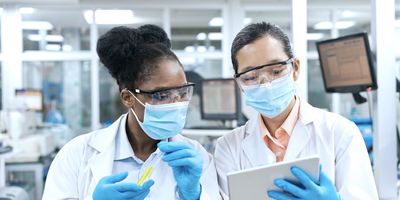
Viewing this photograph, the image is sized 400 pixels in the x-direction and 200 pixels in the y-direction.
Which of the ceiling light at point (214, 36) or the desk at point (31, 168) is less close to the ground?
the ceiling light at point (214, 36)

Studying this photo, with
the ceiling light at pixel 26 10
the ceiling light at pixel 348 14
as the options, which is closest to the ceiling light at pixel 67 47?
the ceiling light at pixel 26 10

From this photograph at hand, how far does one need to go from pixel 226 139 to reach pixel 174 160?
35cm

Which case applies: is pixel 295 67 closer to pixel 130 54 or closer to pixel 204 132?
pixel 130 54

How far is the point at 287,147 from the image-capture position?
135cm

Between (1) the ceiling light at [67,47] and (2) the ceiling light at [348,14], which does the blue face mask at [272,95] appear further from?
(2) the ceiling light at [348,14]

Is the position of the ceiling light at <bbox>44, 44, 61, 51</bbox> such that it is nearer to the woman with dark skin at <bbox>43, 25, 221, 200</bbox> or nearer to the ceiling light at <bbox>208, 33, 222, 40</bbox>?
the ceiling light at <bbox>208, 33, 222, 40</bbox>

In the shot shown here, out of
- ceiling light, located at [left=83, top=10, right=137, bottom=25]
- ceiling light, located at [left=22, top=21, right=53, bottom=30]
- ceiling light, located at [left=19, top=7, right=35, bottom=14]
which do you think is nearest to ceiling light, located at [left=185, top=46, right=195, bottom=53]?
ceiling light, located at [left=83, top=10, right=137, bottom=25]

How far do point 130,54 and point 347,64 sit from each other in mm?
986

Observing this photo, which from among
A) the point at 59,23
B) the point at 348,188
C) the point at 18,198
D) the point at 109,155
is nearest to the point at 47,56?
the point at 59,23

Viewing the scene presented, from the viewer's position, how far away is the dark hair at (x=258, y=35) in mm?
1337

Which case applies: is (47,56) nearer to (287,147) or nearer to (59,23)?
(59,23)

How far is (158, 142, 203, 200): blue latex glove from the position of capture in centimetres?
117

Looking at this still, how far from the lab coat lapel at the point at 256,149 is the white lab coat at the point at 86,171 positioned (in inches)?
5.6

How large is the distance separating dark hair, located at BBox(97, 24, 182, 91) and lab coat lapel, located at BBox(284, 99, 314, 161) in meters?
0.51
